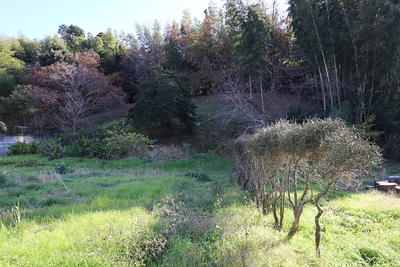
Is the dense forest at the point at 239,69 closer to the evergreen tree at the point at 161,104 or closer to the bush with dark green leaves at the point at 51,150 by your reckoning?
the evergreen tree at the point at 161,104

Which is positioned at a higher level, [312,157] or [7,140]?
[7,140]

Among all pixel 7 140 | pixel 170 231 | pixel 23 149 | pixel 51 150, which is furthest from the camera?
pixel 7 140

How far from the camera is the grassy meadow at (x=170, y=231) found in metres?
2.31

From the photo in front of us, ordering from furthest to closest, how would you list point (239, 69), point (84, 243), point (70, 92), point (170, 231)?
1. point (70, 92)
2. point (239, 69)
3. point (170, 231)
4. point (84, 243)

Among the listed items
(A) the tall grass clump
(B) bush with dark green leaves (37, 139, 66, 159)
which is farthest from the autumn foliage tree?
(A) the tall grass clump

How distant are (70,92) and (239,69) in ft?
37.4

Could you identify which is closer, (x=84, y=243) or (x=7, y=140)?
(x=84, y=243)

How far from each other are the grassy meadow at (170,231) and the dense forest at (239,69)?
634 cm

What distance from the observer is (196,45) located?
60.8 feet

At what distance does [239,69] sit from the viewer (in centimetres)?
1519

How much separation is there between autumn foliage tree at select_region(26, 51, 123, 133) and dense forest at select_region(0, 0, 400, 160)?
0.08 m

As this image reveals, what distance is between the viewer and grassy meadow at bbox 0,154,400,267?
231 cm

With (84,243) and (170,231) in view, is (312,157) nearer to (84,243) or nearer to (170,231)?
(170,231)

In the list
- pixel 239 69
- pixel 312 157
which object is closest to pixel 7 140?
pixel 239 69
